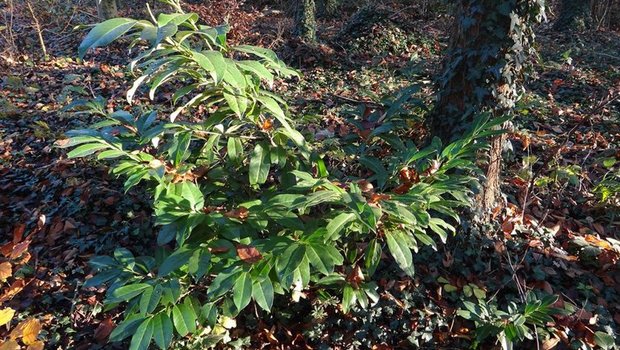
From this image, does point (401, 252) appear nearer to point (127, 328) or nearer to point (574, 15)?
point (127, 328)

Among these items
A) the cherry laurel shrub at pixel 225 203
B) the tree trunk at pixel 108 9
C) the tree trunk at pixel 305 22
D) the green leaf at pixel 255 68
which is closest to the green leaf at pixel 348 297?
the cherry laurel shrub at pixel 225 203

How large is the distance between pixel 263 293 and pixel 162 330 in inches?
14.4

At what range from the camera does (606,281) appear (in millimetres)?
2406

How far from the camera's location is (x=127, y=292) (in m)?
1.45

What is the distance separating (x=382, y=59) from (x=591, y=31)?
16.4 feet

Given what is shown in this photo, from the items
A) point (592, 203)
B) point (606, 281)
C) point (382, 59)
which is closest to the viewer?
point (606, 281)

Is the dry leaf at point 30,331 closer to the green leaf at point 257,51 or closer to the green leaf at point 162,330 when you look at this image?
the green leaf at point 162,330

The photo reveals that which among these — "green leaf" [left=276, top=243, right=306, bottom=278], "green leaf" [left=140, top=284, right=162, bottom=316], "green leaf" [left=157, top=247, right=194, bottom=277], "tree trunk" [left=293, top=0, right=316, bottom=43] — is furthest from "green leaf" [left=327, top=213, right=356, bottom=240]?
"tree trunk" [left=293, top=0, right=316, bottom=43]

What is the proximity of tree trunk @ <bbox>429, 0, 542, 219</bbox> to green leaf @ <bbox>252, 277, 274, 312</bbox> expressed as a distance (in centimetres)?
153

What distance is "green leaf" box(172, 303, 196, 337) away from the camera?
149 cm

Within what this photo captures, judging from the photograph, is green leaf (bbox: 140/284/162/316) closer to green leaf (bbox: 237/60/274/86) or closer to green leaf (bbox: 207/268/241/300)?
green leaf (bbox: 207/268/241/300)

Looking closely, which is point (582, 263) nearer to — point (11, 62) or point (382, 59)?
point (382, 59)

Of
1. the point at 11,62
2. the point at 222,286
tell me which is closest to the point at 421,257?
the point at 222,286

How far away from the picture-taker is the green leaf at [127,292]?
1432 mm
